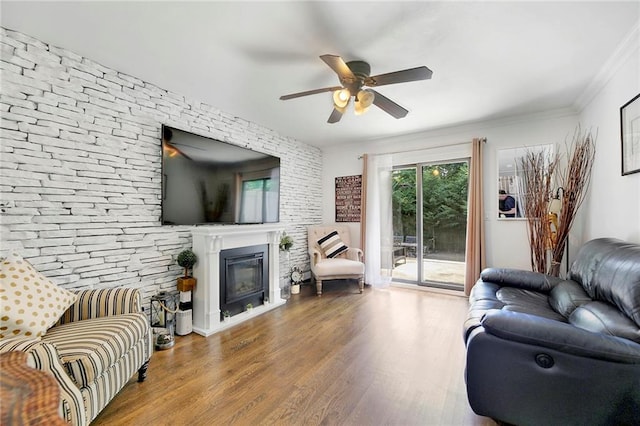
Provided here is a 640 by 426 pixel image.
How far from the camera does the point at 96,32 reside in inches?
74.3

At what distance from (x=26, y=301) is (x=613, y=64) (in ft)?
14.9

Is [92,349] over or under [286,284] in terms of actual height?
over

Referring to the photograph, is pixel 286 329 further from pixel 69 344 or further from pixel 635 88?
pixel 635 88

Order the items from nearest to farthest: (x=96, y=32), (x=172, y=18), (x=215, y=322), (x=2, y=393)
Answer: (x=2, y=393), (x=172, y=18), (x=96, y=32), (x=215, y=322)

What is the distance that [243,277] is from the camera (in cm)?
326

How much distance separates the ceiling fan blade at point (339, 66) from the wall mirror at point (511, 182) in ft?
9.13

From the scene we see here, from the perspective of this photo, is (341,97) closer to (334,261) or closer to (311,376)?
(311,376)

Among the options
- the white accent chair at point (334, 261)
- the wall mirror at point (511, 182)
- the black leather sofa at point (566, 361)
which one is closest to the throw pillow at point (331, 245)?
the white accent chair at point (334, 261)

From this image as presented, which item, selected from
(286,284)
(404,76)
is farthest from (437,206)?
(404,76)

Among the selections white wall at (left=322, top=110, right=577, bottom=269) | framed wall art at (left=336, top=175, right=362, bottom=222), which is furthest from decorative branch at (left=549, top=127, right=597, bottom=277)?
framed wall art at (left=336, top=175, right=362, bottom=222)

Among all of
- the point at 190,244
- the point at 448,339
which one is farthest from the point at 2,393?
the point at 448,339

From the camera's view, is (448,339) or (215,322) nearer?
(448,339)

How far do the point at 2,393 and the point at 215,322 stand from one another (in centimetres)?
242

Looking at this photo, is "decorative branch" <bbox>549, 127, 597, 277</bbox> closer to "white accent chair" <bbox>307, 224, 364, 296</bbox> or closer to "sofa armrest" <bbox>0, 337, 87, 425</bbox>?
"white accent chair" <bbox>307, 224, 364, 296</bbox>
